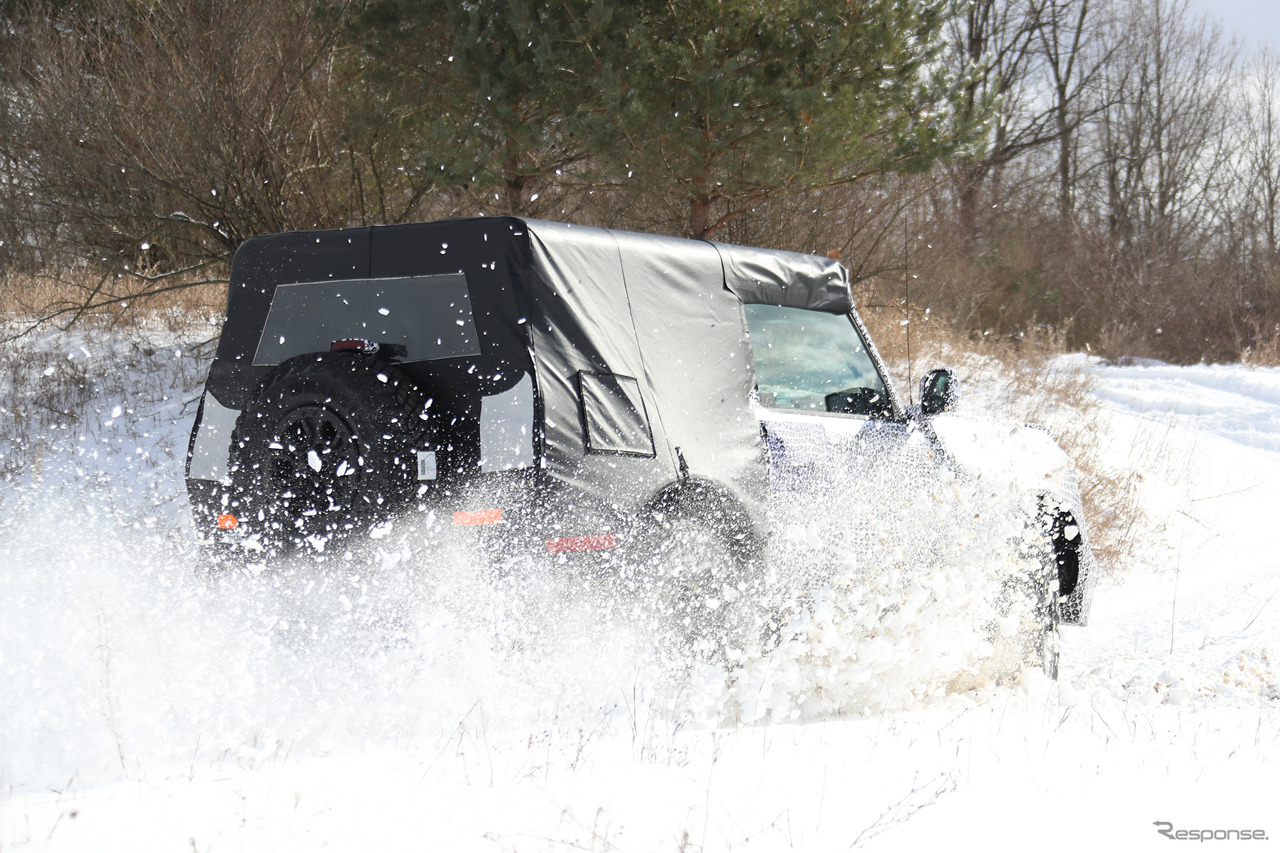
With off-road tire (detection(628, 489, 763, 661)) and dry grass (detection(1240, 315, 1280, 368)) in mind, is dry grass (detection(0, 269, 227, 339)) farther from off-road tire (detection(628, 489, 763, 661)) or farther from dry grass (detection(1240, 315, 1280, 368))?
dry grass (detection(1240, 315, 1280, 368))

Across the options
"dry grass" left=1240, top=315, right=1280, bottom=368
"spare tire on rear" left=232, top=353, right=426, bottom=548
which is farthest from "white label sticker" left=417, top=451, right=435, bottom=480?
"dry grass" left=1240, top=315, right=1280, bottom=368

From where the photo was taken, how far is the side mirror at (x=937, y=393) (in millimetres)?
4730

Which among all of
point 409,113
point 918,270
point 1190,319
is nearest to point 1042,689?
point 409,113

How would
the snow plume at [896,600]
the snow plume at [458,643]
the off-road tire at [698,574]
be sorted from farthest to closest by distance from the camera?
1. the snow plume at [896,600]
2. the off-road tire at [698,574]
3. the snow plume at [458,643]

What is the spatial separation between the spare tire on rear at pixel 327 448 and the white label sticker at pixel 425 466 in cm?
2

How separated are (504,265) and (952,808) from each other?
2.32 meters

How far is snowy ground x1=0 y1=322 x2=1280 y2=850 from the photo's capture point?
2549 mm

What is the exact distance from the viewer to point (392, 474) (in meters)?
3.49

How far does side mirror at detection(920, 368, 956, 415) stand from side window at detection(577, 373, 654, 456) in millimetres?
1520

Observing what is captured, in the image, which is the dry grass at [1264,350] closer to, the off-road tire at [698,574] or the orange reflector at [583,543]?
the off-road tire at [698,574]

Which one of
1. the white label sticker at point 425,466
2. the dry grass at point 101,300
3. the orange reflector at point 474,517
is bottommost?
the orange reflector at point 474,517

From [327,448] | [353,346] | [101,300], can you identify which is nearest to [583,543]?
[327,448]

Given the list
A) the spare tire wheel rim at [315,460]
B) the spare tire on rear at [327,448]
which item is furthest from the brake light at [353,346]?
the spare tire wheel rim at [315,460]

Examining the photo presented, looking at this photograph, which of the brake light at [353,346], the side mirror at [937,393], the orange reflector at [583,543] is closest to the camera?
the orange reflector at [583,543]
